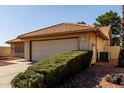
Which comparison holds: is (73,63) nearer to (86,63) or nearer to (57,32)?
(86,63)

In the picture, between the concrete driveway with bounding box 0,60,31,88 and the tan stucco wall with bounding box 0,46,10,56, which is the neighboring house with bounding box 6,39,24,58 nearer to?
the tan stucco wall with bounding box 0,46,10,56

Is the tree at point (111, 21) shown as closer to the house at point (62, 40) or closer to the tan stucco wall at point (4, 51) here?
the tan stucco wall at point (4, 51)

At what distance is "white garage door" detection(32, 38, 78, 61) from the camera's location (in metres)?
15.2

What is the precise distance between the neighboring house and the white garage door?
33.7ft

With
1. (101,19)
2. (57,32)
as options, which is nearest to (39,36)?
(57,32)

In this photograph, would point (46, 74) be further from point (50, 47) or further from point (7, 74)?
point (50, 47)

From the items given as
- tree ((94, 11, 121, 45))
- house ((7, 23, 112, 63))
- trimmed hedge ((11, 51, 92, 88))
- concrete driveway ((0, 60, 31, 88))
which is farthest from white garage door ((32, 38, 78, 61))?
tree ((94, 11, 121, 45))

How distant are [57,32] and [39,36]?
2419mm

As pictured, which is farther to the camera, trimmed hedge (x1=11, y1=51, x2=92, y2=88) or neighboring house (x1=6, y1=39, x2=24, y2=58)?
neighboring house (x1=6, y1=39, x2=24, y2=58)

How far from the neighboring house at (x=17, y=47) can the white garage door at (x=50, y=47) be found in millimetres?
10286

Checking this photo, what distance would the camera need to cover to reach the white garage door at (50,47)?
1520cm
